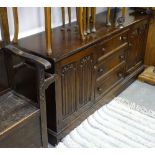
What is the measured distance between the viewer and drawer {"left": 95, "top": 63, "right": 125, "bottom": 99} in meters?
2.04

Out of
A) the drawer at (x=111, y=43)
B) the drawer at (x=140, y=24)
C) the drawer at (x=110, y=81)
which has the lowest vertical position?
the drawer at (x=110, y=81)

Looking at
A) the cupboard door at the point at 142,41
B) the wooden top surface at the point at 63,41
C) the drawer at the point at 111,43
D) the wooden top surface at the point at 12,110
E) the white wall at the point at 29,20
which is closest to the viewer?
the wooden top surface at the point at 12,110

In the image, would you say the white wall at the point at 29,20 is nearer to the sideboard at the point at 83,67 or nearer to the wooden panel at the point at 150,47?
the sideboard at the point at 83,67

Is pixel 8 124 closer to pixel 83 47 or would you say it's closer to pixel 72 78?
pixel 72 78

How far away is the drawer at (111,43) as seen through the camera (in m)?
1.85

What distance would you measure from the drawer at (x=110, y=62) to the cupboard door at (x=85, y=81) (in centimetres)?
10

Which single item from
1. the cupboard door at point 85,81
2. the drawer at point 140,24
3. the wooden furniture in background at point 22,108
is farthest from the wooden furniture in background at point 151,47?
the wooden furniture in background at point 22,108

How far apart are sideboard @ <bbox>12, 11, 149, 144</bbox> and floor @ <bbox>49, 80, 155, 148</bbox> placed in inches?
4.3

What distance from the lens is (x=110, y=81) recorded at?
7.24ft

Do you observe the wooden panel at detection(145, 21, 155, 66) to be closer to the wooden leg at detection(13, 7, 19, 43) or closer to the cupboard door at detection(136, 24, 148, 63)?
the cupboard door at detection(136, 24, 148, 63)

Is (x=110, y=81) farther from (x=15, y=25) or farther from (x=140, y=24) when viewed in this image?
(x=15, y=25)

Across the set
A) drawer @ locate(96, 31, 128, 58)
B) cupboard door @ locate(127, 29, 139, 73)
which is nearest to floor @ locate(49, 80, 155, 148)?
cupboard door @ locate(127, 29, 139, 73)

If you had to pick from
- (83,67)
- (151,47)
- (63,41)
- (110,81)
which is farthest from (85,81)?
(151,47)
